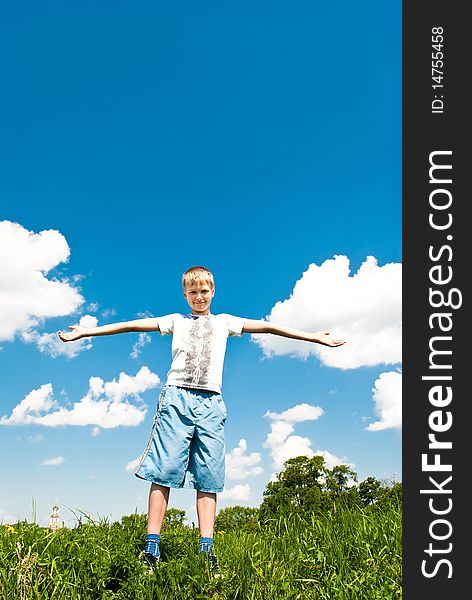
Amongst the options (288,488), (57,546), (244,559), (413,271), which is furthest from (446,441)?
(288,488)

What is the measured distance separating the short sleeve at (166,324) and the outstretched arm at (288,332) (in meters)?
0.66

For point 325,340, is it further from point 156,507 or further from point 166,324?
point 156,507

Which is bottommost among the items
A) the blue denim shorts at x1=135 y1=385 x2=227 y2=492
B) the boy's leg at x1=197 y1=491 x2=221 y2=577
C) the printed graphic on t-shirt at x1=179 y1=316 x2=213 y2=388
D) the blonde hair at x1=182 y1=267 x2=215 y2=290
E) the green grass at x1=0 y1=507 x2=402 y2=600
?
the green grass at x1=0 y1=507 x2=402 y2=600

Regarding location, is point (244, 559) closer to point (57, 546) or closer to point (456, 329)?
point (57, 546)

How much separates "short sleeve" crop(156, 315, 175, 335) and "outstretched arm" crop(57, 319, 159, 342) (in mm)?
43

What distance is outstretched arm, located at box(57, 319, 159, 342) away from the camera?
5.67 meters

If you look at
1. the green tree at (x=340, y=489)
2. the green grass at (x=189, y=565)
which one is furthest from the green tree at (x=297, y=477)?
the green grass at (x=189, y=565)

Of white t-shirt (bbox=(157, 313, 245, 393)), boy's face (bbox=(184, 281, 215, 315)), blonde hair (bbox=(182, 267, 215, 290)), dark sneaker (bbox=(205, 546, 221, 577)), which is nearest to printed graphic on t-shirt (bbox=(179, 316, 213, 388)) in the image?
white t-shirt (bbox=(157, 313, 245, 393))

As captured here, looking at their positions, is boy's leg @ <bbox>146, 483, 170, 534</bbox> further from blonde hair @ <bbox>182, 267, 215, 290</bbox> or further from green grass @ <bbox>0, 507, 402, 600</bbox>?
blonde hair @ <bbox>182, 267, 215, 290</bbox>

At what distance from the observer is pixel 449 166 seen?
17.5 feet

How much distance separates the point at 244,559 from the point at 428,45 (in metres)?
4.62

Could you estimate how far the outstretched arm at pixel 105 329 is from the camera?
5668 millimetres

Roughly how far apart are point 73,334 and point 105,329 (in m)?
0.28

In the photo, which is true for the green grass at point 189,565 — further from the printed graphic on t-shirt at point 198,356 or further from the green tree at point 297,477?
the green tree at point 297,477
